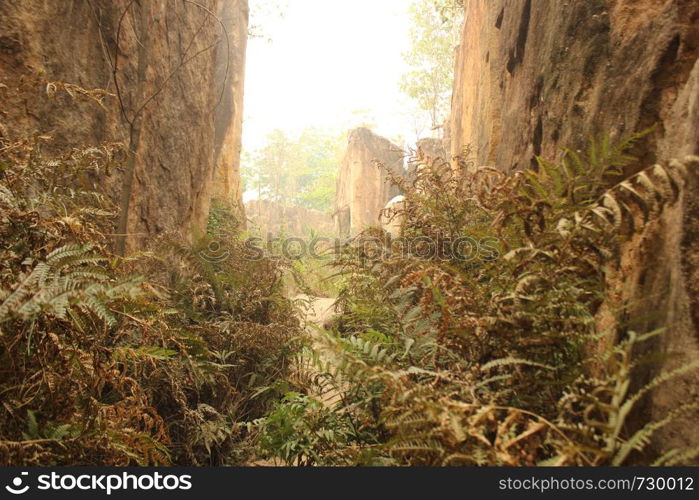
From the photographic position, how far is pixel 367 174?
20.1 metres

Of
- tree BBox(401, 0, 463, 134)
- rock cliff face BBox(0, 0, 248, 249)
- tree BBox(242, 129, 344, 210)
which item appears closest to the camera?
rock cliff face BBox(0, 0, 248, 249)

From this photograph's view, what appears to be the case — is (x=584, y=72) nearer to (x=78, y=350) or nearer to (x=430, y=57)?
(x=78, y=350)

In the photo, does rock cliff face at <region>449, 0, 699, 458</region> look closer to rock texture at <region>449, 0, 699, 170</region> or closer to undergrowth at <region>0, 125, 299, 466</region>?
rock texture at <region>449, 0, 699, 170</region>

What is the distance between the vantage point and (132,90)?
3928 mm

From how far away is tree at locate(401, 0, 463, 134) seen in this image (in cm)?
2069

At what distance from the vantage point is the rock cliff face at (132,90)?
2986mm

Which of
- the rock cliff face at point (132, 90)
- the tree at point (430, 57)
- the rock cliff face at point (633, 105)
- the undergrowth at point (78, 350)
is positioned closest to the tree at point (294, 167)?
the tree at point (430, 57)

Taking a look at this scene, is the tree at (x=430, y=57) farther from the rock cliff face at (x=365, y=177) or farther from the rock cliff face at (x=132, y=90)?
the rock cliff face at (x=132, y=90)

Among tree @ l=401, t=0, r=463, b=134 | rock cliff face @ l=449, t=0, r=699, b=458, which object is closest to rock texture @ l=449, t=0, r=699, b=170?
rock cliff face @ l=449, t=0, r=699, b=458

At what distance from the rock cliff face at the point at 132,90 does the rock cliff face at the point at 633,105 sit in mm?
2331

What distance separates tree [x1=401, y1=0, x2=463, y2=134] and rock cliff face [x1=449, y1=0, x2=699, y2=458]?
17.4 m

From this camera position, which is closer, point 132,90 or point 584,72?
point 584,72

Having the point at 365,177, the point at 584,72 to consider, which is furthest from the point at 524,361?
the point at 365,177

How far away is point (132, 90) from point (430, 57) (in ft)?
64.2
